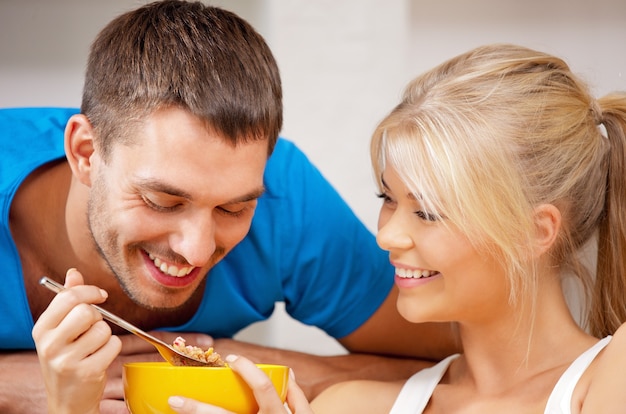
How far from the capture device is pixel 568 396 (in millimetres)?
1092

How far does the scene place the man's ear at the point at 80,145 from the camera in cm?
126

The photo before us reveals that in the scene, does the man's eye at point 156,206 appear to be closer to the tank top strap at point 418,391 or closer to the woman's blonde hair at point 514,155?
the woman's blonde hair at point 514,155

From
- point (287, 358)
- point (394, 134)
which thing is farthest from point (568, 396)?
point (287, 358)

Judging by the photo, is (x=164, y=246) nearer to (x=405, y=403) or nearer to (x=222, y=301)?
(x=222, y=301)

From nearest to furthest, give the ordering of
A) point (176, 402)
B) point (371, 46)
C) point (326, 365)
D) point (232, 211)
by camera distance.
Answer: point (176, 402) → point (232, 211) → point (326, 365) → point (371, 46)

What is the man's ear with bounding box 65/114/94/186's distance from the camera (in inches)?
49.8

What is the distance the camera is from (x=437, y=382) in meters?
1.31

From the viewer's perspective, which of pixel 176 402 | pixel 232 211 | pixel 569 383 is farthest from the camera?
pixel 232 211

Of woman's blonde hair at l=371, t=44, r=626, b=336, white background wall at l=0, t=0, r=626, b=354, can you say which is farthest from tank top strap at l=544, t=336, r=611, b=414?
white background wall at l=0, t=0, r=626, b=354

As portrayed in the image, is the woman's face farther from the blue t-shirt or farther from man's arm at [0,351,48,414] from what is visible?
man's arm at [0,351,48,414]

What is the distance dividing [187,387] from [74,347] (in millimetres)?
146

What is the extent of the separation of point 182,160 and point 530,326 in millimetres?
545

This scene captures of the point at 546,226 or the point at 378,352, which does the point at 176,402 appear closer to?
the point at 546,226

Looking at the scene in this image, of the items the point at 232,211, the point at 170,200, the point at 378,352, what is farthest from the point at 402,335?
the point at 170,200
